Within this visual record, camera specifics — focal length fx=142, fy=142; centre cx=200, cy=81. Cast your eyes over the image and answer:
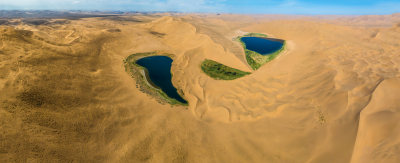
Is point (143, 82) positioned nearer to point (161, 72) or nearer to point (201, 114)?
point (161, 72)

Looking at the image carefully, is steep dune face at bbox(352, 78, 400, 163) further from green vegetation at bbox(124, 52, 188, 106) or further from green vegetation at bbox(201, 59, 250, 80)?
green vegetation at bbox(124, 52, 188, 106)

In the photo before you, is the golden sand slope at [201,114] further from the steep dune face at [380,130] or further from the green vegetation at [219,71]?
the green vegetation at [219,71]

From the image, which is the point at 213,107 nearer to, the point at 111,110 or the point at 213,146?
the point at 213,146

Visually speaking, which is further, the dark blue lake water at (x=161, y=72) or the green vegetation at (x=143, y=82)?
the dark blue lake water at (x=161, y=72)

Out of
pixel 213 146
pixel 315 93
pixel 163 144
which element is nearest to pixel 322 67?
pixel 315 93

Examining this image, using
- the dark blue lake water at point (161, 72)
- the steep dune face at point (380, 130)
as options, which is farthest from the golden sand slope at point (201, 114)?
the dark blue lake water at point (161, 72)
